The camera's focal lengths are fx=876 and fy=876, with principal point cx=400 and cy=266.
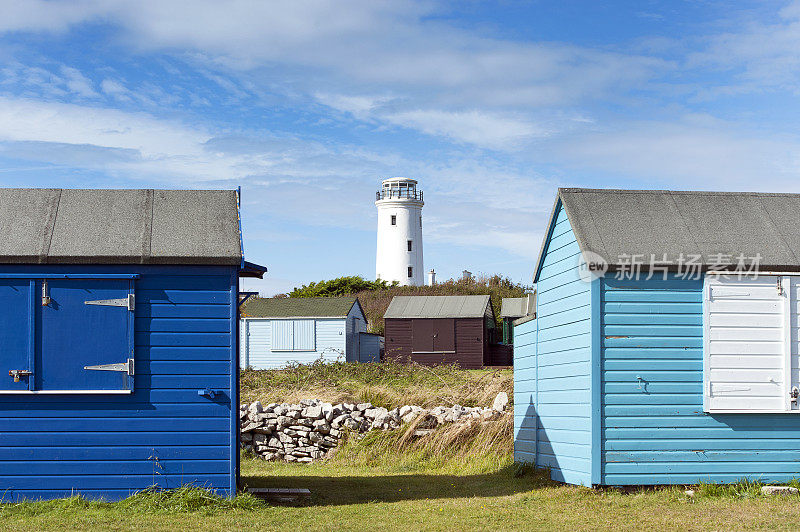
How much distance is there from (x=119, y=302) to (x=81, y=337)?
0.54 meters

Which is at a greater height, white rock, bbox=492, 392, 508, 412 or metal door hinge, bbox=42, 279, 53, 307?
metal door hinge, bbox=42, 279, 53, 307

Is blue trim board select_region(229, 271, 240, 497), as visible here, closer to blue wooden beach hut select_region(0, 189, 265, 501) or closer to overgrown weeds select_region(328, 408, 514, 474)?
blue wooden beach hut select_region(0, 189, 265, 501)

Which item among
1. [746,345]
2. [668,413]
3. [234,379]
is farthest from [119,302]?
[746,345]

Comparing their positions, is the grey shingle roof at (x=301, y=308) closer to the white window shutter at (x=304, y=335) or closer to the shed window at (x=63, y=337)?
the white window shutter at (x=304, y=335)

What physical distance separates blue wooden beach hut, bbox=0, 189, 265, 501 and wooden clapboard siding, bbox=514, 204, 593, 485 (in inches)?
159

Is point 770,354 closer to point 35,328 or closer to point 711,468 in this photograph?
point 711,468

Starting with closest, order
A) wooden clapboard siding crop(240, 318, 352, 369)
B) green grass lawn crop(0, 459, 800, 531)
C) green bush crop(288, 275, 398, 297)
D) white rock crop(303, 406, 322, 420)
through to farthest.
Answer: green grass lawn crop(0, 459, 800, 531)
white rock crop(303, 406, 322, 420)
wooden clapboard siding crop(240, 318, 352, 369)
green bush crop(288, 275, 398, 297)

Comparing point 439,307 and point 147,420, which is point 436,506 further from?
point 439,307

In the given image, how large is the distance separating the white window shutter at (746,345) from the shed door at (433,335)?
2606cm

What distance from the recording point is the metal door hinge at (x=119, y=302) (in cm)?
944

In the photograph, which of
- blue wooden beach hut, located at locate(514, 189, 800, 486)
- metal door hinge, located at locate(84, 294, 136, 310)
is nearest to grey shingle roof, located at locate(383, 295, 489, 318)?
blue wooden beach hut, located at locate(514, 189, 800, 486)

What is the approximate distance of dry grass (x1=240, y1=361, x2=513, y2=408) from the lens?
56.2 feet

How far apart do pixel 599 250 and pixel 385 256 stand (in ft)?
140

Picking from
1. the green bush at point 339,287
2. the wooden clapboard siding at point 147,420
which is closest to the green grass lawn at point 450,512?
the wooden clapboard siding at point 147,420
